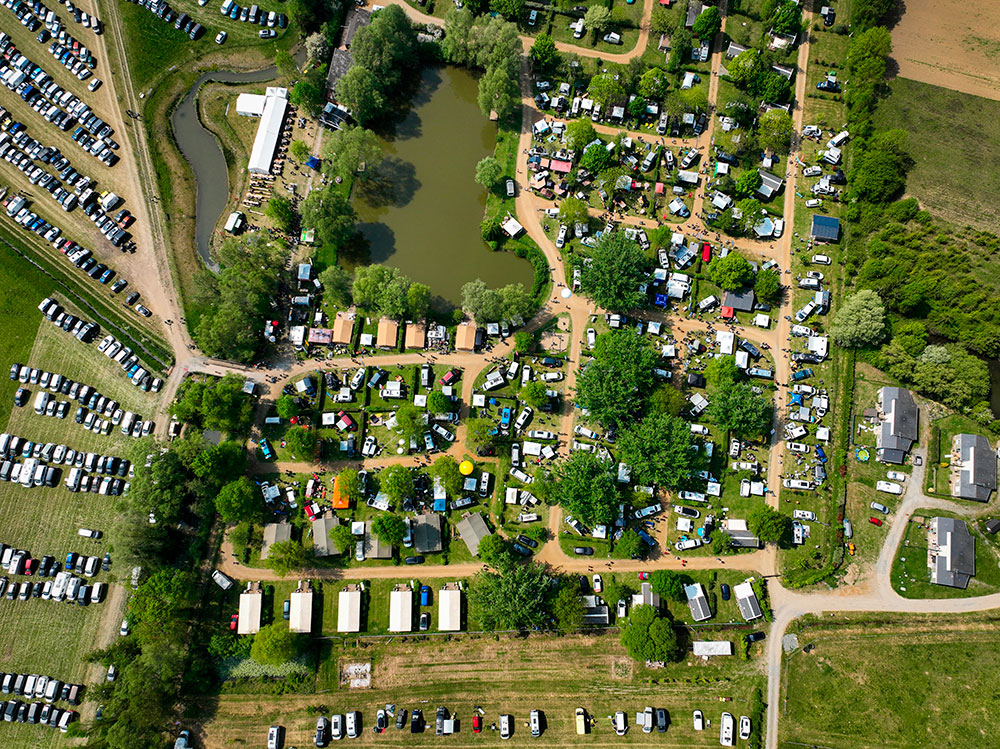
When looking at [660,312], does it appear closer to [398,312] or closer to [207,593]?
[398,312]

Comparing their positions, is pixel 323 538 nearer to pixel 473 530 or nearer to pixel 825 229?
pixel 473 530

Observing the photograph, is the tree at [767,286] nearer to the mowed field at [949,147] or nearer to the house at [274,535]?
the mowed field at [949,147]

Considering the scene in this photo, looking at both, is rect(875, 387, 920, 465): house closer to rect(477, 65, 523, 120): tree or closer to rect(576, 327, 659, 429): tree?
rect(576, 327, 659, 429): tree

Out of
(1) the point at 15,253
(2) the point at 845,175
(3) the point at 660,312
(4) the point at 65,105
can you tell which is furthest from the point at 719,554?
(4) the point at 65,105

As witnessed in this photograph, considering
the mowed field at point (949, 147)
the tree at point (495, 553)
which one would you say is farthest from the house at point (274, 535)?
the mowed field at point (949, 147)

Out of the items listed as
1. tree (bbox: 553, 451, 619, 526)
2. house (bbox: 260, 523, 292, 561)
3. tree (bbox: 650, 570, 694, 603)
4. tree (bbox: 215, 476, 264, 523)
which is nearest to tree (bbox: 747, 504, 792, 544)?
tree (bbox: 650, 570, 694, 603)
